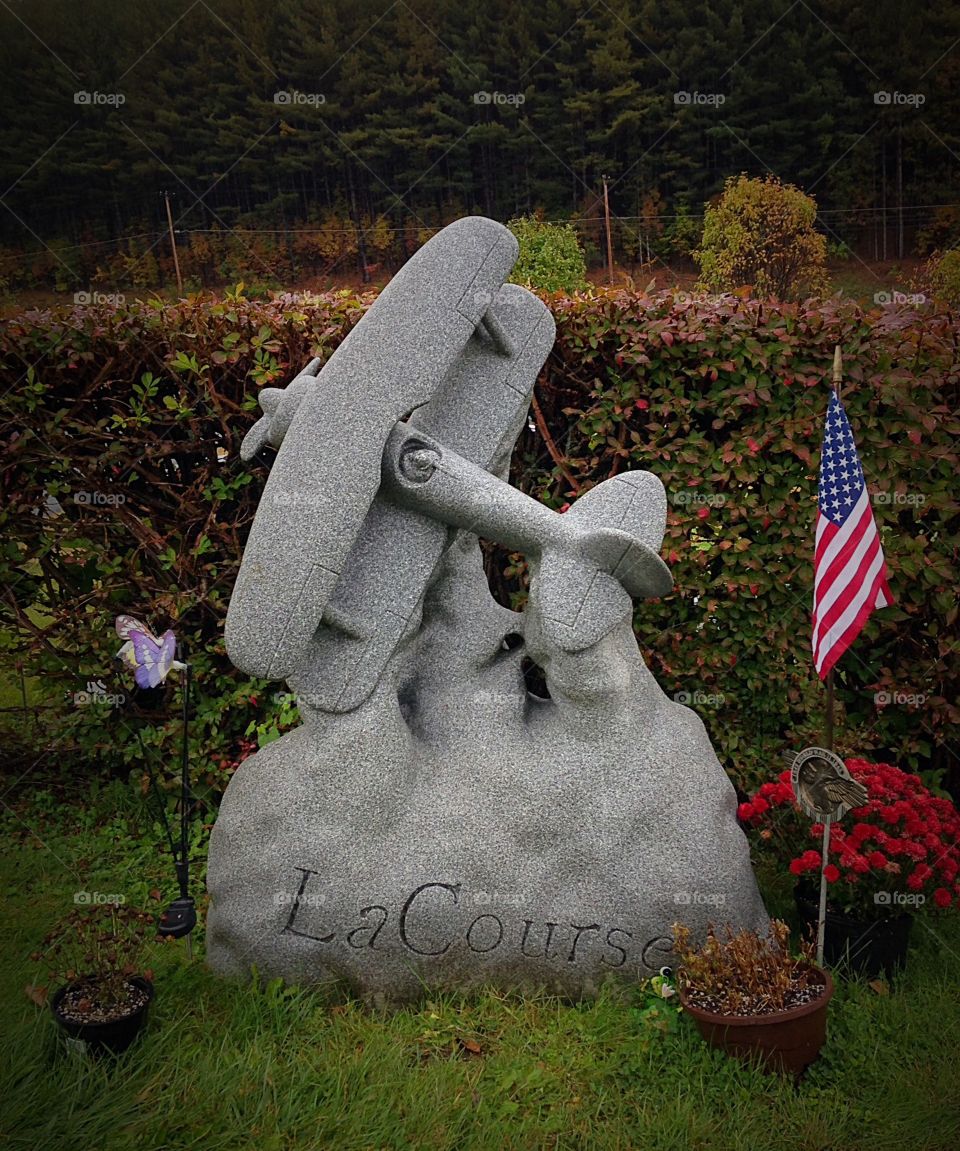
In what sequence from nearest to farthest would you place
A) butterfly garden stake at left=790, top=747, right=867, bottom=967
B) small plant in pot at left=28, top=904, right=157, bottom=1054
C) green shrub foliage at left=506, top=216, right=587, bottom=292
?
small plant in pot at left=28, top=904, right=157, bottom=1054, butterfly garden stake at left=790, top=747, right=867, bottom=967, green shrub foliage at left=506, top=216, right=587, bottom=292

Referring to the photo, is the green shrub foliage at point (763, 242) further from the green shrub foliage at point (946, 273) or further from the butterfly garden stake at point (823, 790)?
the butterfly garden stake at point (823, 790)

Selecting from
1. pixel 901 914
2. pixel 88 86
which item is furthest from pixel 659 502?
pixel 88 86

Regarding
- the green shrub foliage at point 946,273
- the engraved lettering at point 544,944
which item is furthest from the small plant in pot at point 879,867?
the green shrub foliage at point 946,273

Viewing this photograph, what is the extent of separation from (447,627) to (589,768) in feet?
2.71

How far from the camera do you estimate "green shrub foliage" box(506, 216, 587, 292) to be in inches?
643

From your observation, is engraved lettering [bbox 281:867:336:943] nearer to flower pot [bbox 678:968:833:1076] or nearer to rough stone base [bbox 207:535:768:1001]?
rough stone base [bbox 207:535:768:1001]

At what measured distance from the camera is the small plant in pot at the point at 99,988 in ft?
10.6

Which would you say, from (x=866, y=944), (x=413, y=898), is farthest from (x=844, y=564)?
(x=413, y=898)

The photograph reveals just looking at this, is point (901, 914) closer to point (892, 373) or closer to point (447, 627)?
point (447, 627)

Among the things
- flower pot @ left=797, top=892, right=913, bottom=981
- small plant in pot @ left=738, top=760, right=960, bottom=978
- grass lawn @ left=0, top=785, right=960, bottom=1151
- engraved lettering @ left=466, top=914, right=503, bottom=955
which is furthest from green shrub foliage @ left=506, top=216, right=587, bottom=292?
grass lawn @ left=0, top=785, right=960, bottom=1151

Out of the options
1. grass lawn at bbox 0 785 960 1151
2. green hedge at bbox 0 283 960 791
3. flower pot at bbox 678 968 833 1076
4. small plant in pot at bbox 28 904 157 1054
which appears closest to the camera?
grass lawn at bbox 0 785 960 1151

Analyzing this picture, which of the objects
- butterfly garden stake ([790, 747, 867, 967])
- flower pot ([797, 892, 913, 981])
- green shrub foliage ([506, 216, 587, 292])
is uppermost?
butterfly garden stake ([790, 747, 867, 967])

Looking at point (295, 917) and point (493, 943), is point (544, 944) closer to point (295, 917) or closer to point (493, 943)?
point (493, 943)

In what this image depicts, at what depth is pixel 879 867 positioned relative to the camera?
3.59 meters
